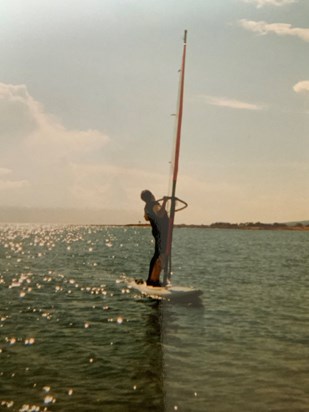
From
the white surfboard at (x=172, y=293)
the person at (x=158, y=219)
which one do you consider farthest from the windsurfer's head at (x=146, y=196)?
the white surfboard at (x=172, y=293)

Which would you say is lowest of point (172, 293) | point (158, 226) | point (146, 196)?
point (172, 293)

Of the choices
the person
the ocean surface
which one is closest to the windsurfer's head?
the person

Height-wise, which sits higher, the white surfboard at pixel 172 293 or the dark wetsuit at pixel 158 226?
the dark wetsuit at pixel 158 226

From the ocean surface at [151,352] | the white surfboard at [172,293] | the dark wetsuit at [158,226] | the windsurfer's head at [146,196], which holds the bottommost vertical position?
the ocean surface at [151,352]

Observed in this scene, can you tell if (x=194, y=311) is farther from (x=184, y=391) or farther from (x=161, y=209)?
(x=184, y=391)

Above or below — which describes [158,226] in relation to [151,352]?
above

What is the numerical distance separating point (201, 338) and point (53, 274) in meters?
25.7

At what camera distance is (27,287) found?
3105 centimetres

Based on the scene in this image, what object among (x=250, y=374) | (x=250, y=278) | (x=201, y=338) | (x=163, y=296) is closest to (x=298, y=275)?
(x=250, y=278)

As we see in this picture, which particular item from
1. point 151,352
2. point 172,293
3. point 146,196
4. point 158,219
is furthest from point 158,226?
point 151,352

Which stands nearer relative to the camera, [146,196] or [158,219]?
[146,196]

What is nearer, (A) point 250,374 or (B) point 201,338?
(A) point 250,374

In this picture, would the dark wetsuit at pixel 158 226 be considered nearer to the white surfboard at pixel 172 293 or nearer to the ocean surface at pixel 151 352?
the white surfboard at pixel 172 293

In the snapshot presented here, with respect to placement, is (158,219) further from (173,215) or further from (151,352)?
(151,352)
